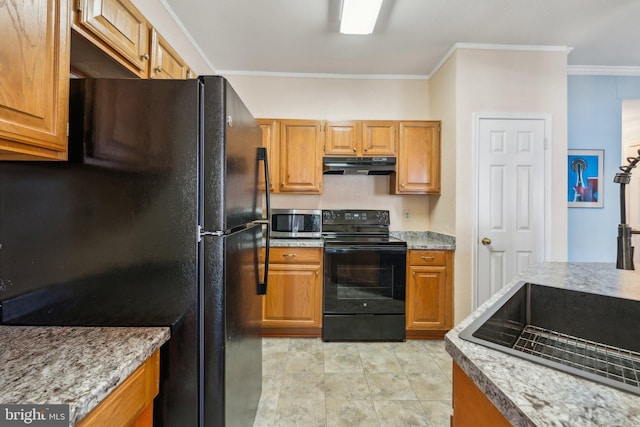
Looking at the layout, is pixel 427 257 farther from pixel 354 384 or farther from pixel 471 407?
pixel 471 407

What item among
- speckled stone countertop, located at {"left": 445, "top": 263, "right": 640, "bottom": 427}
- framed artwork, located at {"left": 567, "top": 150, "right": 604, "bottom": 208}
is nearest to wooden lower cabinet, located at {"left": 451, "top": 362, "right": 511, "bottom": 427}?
speckled stone countertop, located at {"left": 445, "top": 263, "right": 640, "bottom": 427}

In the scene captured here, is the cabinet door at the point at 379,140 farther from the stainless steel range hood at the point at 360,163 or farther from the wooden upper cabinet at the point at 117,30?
the wooden upper cabinet at the point at 117,30

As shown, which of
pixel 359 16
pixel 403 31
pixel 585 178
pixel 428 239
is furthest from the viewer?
pixel 428 239

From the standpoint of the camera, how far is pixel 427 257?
2.62 meters

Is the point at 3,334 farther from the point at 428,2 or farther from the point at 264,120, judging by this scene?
the point at 428,2

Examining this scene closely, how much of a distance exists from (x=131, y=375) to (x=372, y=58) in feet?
10.0

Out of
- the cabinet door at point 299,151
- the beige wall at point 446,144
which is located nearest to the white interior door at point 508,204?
the beige wall at point 446,144

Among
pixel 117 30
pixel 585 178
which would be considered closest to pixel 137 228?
pixel 117 30

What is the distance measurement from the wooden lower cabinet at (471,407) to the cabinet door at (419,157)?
2360 millimetres

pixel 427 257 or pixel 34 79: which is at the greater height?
pixel 34 79

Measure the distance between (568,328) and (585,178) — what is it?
273cm

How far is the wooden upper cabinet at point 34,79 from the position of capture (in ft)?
2.35


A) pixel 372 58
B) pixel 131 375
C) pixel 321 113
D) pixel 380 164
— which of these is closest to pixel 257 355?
pixel 131 375

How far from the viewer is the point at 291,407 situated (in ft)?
5.72
